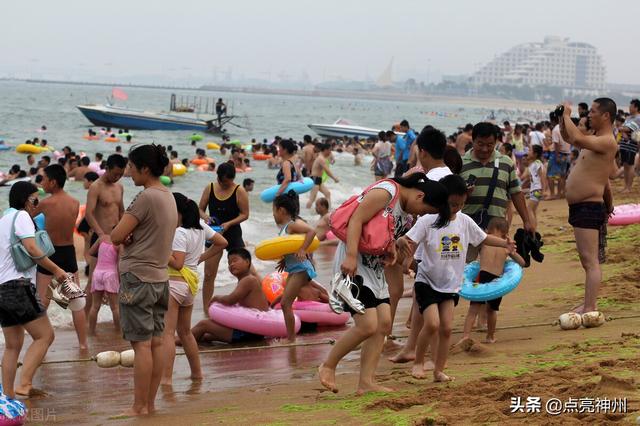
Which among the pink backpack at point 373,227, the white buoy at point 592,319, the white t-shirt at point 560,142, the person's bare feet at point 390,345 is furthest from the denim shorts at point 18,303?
the white t-shirt at point 560,142

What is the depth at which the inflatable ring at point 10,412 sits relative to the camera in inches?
219

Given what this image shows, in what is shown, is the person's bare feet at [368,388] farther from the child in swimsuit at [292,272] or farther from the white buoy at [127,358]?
the child in swimsuit at [292,272]

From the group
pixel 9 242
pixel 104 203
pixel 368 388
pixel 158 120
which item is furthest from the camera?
pixel 158 120

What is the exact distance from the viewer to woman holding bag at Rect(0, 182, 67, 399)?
20.3 feet

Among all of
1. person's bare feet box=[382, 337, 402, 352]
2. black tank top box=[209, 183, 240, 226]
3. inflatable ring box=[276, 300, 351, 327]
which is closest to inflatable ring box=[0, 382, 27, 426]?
person's bare feet box=[382, 337, 402, 352]

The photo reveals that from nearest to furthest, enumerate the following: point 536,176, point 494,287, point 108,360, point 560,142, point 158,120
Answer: point 108,360, point 494,287, point 536,176, point 560,142, point 158,120

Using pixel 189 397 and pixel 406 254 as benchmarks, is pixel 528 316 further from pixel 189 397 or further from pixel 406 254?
pixel 189 397

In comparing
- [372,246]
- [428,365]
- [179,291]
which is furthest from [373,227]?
[179,291]

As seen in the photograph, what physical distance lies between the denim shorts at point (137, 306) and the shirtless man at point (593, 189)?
3.47 metres

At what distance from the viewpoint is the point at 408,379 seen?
6230mm

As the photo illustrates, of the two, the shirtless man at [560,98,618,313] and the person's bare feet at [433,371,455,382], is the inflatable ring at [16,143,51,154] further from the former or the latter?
the person's bare feet at [433,371,455,382]

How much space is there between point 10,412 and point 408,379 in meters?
2.56

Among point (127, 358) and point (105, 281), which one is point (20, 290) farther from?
point (105, 281)

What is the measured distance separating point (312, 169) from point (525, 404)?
48.1ft
